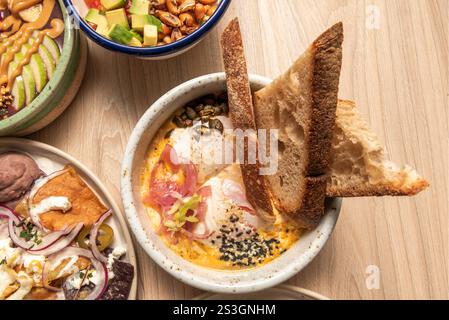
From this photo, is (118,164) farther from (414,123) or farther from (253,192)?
(414,123)

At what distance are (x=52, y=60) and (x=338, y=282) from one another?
3.53 feet

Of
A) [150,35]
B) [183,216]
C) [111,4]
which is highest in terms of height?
[111,4]

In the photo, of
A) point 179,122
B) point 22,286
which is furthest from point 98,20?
point 22,286

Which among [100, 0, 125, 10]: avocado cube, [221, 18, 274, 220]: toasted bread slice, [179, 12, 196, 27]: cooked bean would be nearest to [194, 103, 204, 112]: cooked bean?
[221, 18, 274, 220]: toasted bread slice

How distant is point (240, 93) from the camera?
1.40 metres

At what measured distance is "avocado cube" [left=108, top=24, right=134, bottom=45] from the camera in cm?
145

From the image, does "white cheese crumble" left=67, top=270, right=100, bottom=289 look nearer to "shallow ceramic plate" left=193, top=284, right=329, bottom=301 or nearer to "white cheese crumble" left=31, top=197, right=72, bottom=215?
"white cheese crumble" left=31, top=197, right=72, bottom=215

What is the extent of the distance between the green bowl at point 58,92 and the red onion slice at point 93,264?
38cm

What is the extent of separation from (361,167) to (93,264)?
828 millimetres

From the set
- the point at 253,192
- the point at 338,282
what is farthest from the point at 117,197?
the point at 338,282

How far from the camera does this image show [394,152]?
1623 millimetres

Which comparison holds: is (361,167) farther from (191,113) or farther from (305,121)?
(191,113)

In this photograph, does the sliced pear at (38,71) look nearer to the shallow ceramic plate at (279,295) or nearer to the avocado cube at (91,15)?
the avocado cube at (91,15)

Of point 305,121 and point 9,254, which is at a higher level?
point 305,121
